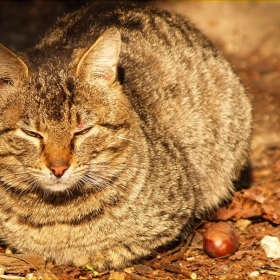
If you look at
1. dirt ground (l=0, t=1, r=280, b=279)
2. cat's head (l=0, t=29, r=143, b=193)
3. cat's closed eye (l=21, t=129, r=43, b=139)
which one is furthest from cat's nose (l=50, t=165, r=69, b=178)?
dirt ground (l=0, t=1, r=280, b=279)

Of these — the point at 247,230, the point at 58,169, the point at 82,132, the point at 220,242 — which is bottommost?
the point at 247,230

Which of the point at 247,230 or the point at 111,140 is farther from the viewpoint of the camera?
the point at 247,230

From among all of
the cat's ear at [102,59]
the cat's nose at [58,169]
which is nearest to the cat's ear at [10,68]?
the cat's ear at [102,59]

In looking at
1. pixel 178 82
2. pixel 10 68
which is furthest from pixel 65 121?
pixel 178 82

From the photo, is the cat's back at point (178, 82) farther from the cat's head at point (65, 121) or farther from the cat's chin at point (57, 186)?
the cat's chin at point (57, 186)

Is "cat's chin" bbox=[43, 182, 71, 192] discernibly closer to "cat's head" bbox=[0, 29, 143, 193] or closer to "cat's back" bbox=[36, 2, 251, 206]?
"cat's head" bbox=[0, 29, 143, 193]

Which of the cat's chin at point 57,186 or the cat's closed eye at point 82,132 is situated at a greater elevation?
the cat's closed eye at point 82,132

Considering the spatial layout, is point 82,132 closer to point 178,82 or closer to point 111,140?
point 111,140
